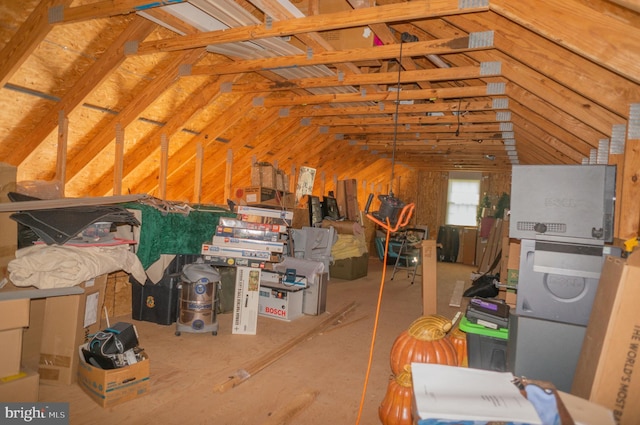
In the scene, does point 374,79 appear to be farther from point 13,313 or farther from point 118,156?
Answer: point 13,313

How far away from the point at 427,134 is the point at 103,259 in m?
6.22

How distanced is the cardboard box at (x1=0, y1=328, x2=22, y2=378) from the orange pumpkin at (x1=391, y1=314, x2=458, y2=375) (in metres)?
2.11

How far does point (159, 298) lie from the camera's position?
12.9ft

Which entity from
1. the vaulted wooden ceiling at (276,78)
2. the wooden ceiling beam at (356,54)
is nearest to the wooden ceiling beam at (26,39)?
the vaulted wooden ceiling at (276,78)

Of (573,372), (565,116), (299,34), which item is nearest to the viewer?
(573,372)

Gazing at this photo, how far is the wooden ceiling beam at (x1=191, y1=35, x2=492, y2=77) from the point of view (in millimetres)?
3418

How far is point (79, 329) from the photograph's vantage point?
8.59 feet

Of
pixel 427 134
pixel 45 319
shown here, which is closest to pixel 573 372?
pixel 45 319

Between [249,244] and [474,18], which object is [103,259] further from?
[474,18]

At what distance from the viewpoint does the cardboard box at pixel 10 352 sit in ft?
6.81

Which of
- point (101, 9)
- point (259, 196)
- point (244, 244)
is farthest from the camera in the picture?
point (259, 196)

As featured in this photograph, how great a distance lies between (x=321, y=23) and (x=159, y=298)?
9.40 feet

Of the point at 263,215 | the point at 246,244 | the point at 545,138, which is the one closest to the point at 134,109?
the point at 263,215

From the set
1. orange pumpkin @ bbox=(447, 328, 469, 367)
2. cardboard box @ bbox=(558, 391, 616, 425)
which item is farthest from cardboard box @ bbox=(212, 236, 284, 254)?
cardboard box @ bbox=(558, 391, 616, 425)
